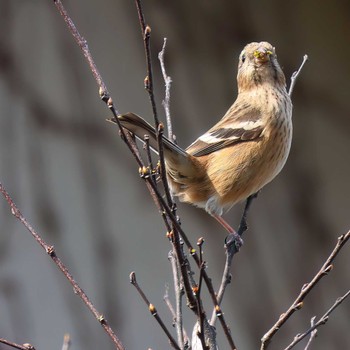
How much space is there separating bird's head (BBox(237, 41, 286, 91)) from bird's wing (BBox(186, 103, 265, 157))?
0.12 metres

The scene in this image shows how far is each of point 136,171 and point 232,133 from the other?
112cm

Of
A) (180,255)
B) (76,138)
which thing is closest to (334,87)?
(76,138)

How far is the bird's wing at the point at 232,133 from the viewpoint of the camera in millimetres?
2701

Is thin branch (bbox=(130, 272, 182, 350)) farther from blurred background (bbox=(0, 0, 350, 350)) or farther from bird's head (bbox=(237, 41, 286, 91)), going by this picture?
blurred background (bbox=(0, 0, 350, 350))

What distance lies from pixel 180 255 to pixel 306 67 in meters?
2.47

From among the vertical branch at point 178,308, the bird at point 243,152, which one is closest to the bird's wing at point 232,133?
the bird at point 243,152

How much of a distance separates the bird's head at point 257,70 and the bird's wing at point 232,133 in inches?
4.6

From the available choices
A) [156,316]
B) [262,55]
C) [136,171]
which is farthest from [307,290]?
[136,171]

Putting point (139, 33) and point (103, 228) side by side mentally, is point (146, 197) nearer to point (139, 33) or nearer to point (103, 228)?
point (103, 228)

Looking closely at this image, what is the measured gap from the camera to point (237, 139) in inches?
107

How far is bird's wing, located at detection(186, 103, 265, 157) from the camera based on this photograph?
2.70m

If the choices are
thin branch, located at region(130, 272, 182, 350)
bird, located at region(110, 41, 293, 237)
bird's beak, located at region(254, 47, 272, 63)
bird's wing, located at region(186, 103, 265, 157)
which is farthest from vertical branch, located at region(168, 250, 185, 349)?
bird's beak, located at region(254, 47, 272, 63)

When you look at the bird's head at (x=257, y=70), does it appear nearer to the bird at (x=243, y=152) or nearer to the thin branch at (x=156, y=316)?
the bird at (x=243, y=152)

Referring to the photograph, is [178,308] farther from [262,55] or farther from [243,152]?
[262,55]
